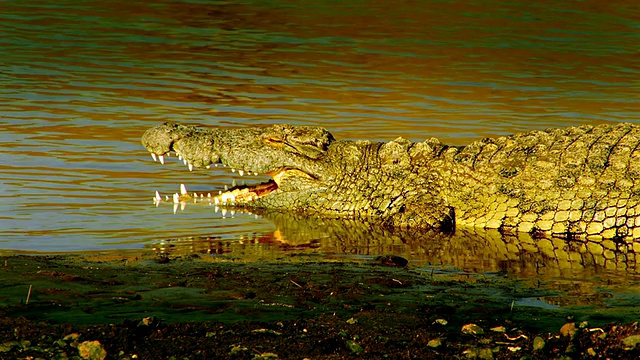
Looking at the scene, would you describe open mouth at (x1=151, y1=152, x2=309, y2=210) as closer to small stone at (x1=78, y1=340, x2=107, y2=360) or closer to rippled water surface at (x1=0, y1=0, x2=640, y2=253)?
rippled water surface at (x1=0, y1=0, x2=640, y2=253)

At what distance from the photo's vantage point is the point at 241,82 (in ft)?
61.5

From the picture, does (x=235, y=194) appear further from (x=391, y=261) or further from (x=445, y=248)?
(x=391, y=261)

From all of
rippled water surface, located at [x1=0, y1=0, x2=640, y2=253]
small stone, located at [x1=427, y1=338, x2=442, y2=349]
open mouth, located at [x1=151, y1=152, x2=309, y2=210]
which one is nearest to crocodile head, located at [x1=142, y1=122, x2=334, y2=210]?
open mouth, located at [x1=151, y1=152, x2=309, y2=210]

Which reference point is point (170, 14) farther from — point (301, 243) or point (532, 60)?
point (301, 243)

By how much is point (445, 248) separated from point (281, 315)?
3.47m

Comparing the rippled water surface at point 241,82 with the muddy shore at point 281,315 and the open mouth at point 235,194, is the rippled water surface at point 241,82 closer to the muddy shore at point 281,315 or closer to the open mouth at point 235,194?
the open mouth at point 235,194

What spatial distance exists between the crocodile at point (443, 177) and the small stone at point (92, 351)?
17.8ft

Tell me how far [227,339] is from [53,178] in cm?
645

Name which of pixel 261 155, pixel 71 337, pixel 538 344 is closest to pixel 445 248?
pixel 261 155

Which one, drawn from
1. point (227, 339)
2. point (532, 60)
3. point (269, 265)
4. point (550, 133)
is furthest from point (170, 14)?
point (227, 339)

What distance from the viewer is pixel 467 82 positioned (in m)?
19.6

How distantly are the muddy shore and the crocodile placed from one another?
278 cm

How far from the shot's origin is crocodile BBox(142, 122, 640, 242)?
9.50 metres

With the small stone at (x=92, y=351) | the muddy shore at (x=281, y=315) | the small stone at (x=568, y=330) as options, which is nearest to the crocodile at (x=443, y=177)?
the muddy shore at (x=281, y=315)
